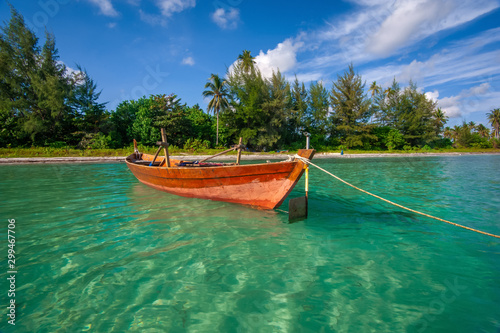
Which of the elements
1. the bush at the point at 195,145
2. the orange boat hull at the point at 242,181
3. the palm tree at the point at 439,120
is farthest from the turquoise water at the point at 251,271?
the palm tree at the point at 439,120

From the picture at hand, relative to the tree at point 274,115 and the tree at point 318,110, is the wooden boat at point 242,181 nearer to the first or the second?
the tree at point 274,115

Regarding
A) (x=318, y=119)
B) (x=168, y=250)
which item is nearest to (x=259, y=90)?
(x=318, y=119)

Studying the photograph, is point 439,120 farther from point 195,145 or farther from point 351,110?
point 195,145

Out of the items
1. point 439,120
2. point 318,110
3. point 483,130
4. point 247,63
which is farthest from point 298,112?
point 483,130

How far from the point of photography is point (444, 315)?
216cm

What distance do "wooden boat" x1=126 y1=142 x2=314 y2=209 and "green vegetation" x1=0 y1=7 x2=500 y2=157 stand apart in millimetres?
22326

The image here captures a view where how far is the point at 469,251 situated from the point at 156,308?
4.50 meters

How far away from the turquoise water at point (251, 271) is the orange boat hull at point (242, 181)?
42 cm

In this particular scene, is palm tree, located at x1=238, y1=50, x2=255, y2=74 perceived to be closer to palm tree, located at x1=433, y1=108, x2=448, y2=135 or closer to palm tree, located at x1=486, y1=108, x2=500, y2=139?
palm tree, located at x1=433, y1=108, x2=448, y2=135

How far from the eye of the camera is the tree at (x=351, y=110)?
118ft

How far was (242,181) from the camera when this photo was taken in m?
5.28

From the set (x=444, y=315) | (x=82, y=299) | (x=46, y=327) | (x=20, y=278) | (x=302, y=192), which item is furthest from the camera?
(x=302, y=192)

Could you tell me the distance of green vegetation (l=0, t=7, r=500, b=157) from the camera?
989 inches

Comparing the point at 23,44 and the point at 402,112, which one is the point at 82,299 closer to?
the point at 23,44
